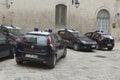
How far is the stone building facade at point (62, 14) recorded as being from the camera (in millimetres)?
26859

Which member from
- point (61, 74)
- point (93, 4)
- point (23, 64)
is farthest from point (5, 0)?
point (61, 74)

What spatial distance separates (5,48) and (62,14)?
16.6 meters

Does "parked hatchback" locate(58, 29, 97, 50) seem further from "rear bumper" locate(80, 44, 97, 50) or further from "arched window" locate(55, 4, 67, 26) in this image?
"arched window" locate(55, 4, 67, 26)

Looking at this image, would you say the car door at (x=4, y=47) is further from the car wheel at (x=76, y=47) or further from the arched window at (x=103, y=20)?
the arched window at (x=103, y=20)

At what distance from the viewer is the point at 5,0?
26.6 m

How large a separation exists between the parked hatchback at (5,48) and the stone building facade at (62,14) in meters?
14.7

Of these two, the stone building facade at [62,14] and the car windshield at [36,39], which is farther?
the stone building facade at [62,14]

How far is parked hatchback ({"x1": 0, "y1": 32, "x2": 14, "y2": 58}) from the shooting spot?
11641 mm

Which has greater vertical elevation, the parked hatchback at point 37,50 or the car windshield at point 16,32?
the car windshield at point 16,32

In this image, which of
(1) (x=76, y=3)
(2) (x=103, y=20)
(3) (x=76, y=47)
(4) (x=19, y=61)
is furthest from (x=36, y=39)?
(2) (x=103, y=20)

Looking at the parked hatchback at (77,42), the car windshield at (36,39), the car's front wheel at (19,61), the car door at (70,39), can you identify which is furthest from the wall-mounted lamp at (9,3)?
the car windshield at (36,39)

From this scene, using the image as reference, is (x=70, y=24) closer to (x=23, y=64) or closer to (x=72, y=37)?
(x=72, y=37)

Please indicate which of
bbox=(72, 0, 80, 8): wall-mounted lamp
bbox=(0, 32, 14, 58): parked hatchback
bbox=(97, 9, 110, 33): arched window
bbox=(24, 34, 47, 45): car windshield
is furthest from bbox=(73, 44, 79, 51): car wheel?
bbox=(97, 9, 110, 33): arched window

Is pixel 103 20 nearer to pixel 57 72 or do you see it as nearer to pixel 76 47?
pixel 76 47
